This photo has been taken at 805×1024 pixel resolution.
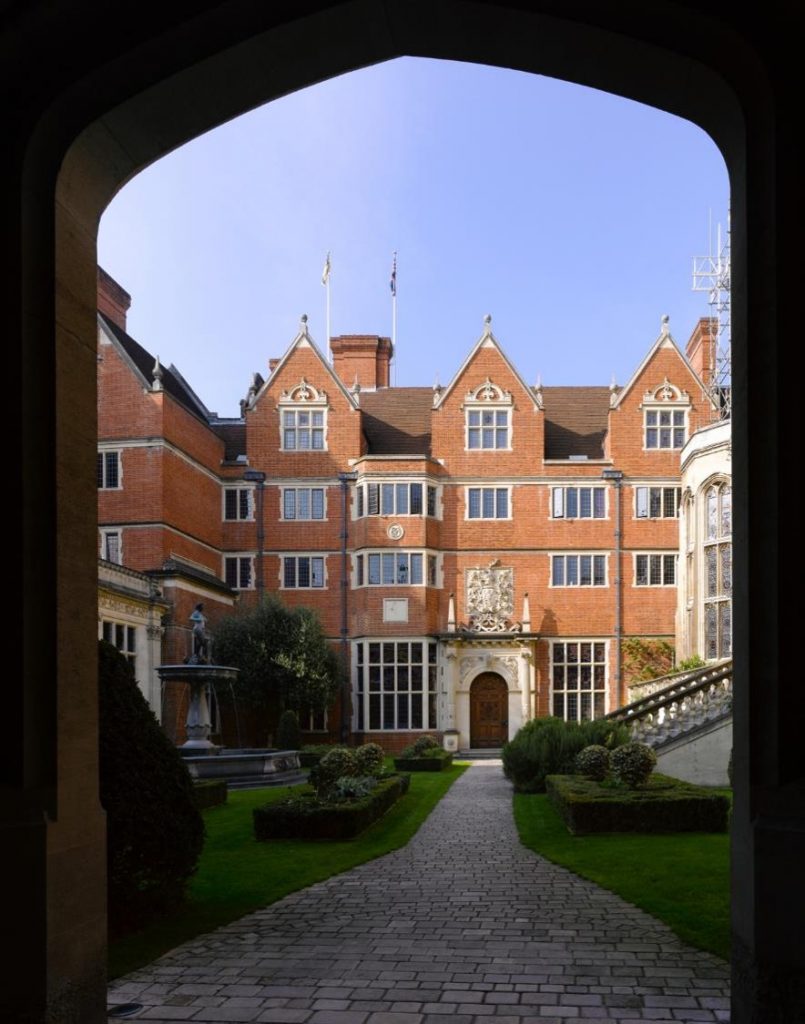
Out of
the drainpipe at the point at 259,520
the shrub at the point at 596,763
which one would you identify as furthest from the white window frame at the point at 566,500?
the shrub at the point at 596,763

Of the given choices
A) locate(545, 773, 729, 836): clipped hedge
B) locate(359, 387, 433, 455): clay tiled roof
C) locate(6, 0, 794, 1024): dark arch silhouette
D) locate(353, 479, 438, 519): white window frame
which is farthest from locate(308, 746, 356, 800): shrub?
locate(359, 387, 433, 455): clay tiled roof

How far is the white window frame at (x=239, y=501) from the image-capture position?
36.3m

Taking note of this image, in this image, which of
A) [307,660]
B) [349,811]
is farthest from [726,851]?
[307,660]

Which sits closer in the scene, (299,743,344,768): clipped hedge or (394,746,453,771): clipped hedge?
(394,746,453,771): clipped hedge

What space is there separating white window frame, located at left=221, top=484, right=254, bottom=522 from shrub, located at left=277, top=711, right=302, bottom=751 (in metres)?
7.76

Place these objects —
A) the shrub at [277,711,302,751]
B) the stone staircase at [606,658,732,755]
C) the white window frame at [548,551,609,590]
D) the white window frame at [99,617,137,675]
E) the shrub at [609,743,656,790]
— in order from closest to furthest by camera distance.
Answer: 1. the shrub at [609,743,656,790]
2. the stone staircase at [606,658,732,755]
3. the white window frame at [99,617,137,675]
4. the shrub at [277,711,302,751]
5. the white window frame at [548,551,609,590]

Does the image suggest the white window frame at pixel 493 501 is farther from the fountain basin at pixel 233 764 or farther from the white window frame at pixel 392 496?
the fountain basin at pixel 233 764

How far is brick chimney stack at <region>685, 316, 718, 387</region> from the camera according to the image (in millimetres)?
38438

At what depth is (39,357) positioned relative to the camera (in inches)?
199

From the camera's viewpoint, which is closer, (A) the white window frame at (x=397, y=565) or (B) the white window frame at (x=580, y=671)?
(A) the white window frame at (x=397, y=565)

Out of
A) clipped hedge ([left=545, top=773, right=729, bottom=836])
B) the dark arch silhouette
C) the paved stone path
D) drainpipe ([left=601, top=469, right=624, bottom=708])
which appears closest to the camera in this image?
the dark arch silhouette

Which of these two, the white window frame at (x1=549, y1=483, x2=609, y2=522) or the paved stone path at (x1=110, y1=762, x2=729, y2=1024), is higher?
the white window frame at (x1=549, y1=483, x2=609, y2=522)

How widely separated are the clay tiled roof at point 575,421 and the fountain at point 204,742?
1722 centimetres

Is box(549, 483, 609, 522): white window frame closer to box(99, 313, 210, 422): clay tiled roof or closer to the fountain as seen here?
box(99, 313, 210, 422): clay tiled roof
